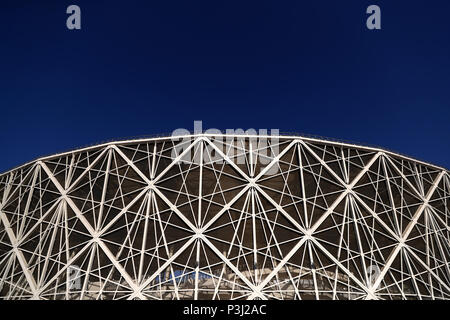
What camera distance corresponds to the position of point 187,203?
79.0 feet

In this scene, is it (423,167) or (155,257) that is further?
(423,167)

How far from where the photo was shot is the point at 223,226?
2367 centimetres

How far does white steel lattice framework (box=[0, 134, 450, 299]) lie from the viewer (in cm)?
2316

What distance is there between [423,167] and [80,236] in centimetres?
2649

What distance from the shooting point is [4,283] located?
989 inches

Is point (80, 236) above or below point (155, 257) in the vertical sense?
above

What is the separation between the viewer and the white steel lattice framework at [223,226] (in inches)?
912
